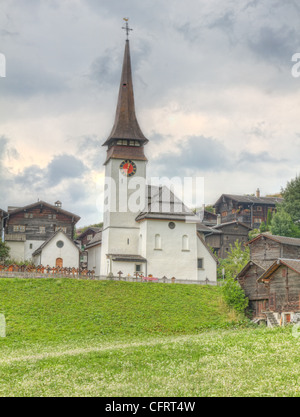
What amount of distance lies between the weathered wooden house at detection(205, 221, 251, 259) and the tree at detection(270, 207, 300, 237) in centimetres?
973

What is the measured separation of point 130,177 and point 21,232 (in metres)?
17.4

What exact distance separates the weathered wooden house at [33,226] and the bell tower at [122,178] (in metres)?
10.3

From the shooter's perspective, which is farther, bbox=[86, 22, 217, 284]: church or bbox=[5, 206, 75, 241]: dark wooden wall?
bbox=[5, 206, 75, 241]: dark wooden wall

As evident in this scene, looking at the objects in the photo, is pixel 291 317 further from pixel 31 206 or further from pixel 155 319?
pixel 31 206

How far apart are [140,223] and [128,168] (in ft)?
21.7

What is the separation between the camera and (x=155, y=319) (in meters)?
43.5

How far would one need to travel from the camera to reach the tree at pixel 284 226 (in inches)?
3142

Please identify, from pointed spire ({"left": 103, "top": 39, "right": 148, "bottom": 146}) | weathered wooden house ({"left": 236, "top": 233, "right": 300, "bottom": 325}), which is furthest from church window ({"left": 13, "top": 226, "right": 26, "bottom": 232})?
weathered wooden house ({"left": 236, "top": 233, "right": 300, "bottom": 325})

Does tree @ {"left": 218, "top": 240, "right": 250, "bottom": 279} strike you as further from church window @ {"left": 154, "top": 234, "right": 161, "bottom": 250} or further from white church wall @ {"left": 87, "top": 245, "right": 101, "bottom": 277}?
white church wall @ {"left": 87, "top": 245, "right": 101, "bottom": 277}

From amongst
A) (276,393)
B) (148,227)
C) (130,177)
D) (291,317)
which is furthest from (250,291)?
(276,393)

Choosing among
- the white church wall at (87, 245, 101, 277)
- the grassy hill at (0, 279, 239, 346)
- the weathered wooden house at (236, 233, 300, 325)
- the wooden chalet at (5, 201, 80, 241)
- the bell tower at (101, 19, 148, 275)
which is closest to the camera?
the grassy hill at (0, 279, 239, 346)

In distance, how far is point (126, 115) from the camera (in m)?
70.9

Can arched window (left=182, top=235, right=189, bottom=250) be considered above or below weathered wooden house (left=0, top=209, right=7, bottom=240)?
below

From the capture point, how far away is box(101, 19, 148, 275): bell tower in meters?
66.8
